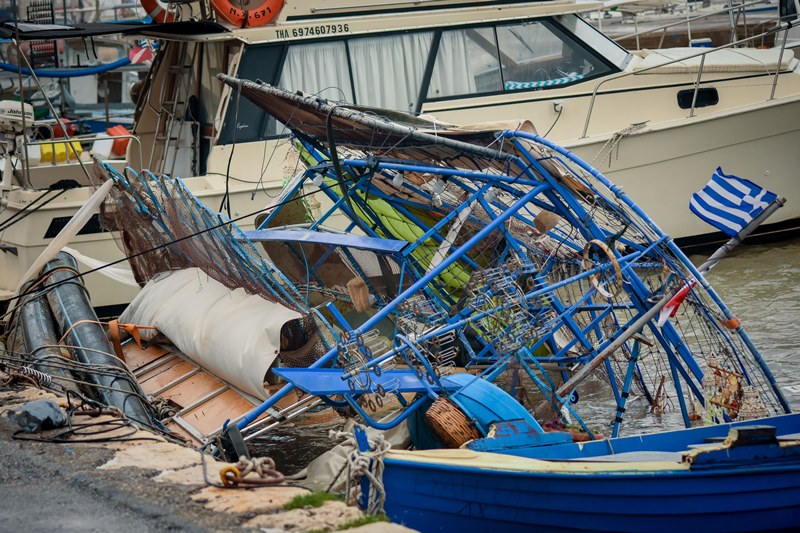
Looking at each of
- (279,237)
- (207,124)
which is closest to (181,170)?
(207,124)

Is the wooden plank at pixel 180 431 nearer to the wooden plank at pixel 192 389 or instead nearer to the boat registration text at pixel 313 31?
the wooden plank at pixel 192 389

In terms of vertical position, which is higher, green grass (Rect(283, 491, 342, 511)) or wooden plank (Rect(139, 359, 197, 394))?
green grass (Rect(283, 491, 342, 511))

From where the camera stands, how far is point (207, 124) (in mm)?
14609

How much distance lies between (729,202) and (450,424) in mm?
2629

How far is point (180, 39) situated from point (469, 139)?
6.22 meters

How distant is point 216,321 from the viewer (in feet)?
30.5

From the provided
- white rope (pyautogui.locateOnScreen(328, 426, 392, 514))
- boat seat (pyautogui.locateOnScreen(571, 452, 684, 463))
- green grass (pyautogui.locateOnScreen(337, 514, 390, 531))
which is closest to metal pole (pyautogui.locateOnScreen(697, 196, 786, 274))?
boat seat (pyautogui.locateOnScreen(571, 452, 684, 463))

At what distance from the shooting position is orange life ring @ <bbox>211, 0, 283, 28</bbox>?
13.3 m

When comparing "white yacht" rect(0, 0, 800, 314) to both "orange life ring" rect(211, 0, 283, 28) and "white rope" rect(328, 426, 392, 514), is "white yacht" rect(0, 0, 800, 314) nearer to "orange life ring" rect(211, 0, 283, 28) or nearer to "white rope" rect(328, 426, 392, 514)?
"orange life ring" rect(211, 0, 283, 28)

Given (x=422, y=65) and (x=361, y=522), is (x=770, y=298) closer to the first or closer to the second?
(x=422, y=65)

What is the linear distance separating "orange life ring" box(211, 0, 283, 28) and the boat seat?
26.8 ft

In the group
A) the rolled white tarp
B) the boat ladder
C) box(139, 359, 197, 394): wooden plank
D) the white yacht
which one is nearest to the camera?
the rolled white tarp

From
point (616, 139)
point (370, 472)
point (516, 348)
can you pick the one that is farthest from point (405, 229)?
point (616, 139)

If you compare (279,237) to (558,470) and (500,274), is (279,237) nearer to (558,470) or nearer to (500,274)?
(500,274)
